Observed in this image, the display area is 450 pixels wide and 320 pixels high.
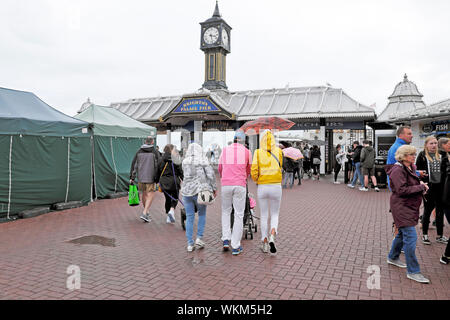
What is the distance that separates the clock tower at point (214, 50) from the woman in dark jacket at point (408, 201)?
20.6 meters

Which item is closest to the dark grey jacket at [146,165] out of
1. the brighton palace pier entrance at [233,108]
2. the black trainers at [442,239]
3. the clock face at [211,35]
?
the black trainers at [442,239]

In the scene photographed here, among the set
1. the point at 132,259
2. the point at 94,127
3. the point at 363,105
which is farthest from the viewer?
the point at 363,105

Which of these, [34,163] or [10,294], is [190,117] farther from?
[10,294]

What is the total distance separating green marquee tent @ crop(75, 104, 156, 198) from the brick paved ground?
125 inches

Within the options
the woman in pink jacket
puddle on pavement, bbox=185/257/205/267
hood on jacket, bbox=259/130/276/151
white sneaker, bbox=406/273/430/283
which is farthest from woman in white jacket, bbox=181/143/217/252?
white sneaker, bbox=406/273/430/283

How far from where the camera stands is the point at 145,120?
2288cm

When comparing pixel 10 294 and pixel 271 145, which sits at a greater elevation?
pixel 271 145

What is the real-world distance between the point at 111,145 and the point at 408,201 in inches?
378

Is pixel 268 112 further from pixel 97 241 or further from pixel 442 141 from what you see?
pixel 97 241

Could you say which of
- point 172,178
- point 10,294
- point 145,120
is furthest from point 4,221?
point 145,120

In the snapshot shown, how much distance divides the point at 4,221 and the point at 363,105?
17111mm

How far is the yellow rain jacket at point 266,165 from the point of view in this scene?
492 centimetres

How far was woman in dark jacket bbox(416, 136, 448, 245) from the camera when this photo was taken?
17.5 feet
